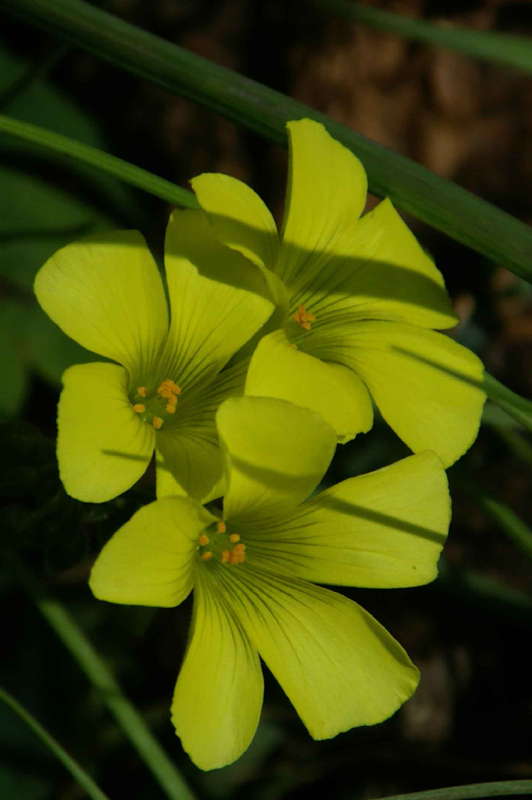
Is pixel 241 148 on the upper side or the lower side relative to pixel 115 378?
upper

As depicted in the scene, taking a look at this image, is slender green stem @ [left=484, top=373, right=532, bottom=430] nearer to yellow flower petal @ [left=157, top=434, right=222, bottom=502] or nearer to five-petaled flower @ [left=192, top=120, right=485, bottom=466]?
five-petaled flower @ [left=192, top=120, right=485, bottom=466]

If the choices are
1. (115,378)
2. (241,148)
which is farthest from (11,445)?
(241,148)

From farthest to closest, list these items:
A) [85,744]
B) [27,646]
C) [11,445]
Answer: [27,646] < [85,744] < [11,445]

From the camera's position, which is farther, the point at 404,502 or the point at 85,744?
the point at 85,744

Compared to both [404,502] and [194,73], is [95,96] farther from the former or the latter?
[404,502]

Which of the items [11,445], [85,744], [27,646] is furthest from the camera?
[27,646]

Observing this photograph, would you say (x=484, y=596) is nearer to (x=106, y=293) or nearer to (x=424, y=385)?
(x=424, y=385)

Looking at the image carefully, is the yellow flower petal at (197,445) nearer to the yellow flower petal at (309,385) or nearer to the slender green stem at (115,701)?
the yellow flower petal at (309,385)

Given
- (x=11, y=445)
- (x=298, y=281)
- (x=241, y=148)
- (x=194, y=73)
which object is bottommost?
(x=11, y=445)
